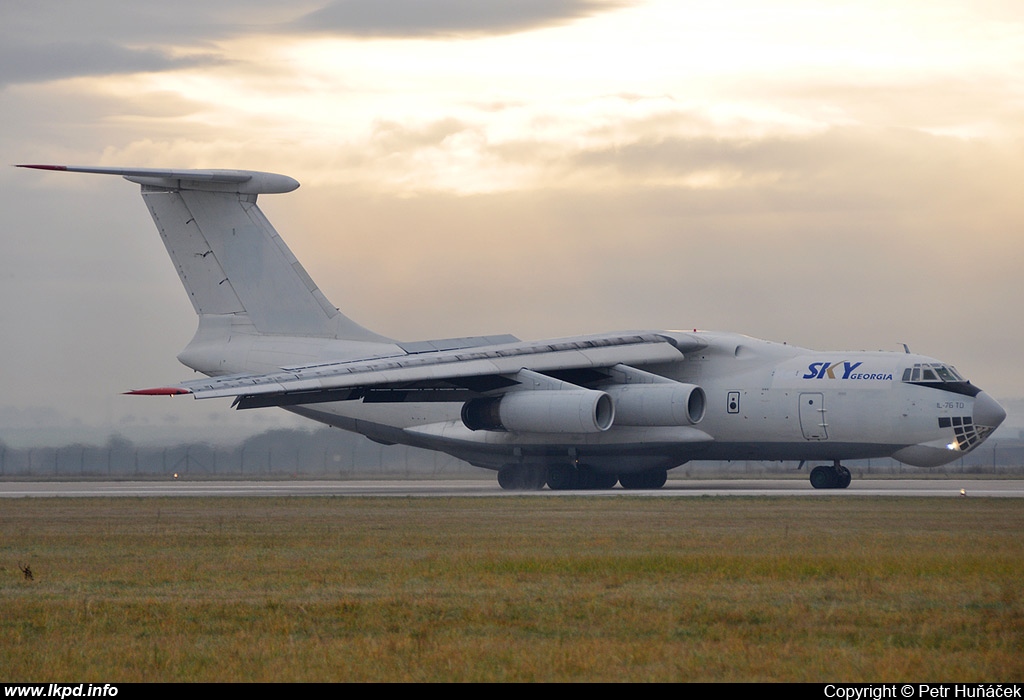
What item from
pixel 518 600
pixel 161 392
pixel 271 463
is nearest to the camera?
pixel 518 600

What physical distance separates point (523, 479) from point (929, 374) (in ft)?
→ 29.3

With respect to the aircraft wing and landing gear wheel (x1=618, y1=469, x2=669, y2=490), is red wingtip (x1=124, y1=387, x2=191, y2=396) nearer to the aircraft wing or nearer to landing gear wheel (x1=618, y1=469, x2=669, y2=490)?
the aircraft wing

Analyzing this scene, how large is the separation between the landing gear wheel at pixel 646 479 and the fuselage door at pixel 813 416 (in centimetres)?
346

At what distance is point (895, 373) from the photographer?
2723 cm

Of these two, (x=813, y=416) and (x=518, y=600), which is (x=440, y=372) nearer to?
(x=813, y=416)

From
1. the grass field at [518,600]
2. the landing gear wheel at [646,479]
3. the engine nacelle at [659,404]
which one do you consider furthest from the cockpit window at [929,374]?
the grass field at [518,600]

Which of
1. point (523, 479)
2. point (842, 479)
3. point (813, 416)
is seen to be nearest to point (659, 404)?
point (813, 416)

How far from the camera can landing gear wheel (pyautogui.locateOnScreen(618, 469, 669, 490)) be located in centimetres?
2927

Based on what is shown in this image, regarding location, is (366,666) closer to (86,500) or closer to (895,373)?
(86,500)

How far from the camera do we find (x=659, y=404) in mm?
27328

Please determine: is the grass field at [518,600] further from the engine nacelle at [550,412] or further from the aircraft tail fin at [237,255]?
the aircraft tail fin at [237,255]

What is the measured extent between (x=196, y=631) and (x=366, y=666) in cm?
169

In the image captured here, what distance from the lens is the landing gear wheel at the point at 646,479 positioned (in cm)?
2927
